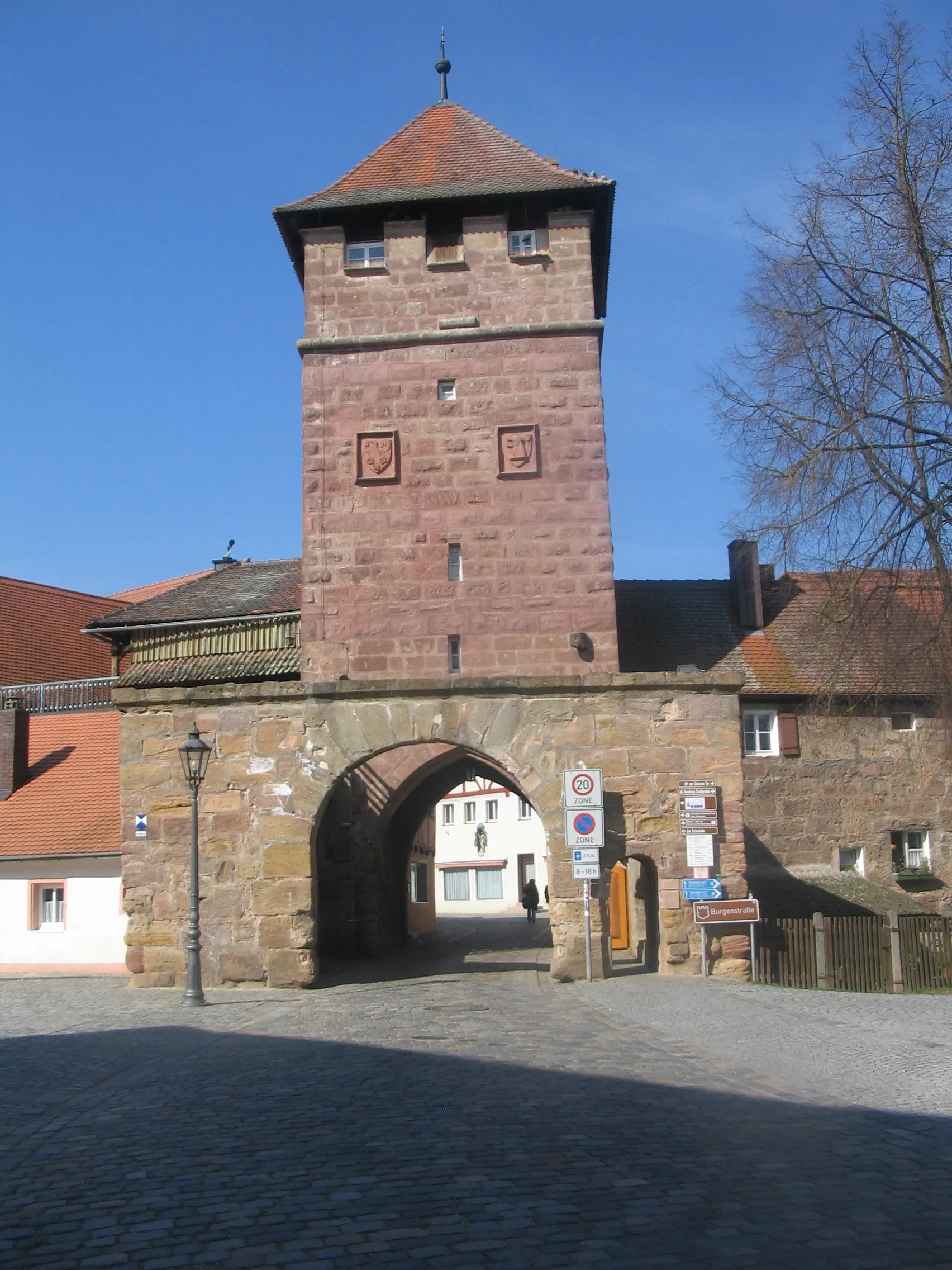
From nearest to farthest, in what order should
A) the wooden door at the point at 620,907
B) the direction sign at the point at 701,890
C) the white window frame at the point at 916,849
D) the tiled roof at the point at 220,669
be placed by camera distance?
1. the direction sign at the point at 701,890
2. the wooden door at the point at 620,907
3. the white window frame at the point at 916,849
4. the tiled roof at the point at 220,669

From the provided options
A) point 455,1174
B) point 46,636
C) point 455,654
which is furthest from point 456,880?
point 455,1174

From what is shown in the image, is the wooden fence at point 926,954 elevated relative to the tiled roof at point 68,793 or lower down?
lower down

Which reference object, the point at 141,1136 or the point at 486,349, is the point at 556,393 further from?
the point at 141,1136

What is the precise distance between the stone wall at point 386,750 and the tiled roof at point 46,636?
19.8m

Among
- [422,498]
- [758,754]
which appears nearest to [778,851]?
[758,754]

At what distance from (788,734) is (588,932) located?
10.4 m

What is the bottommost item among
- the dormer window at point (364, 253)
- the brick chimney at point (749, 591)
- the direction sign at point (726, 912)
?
the direction sign at point (726, 912)

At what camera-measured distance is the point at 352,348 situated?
2311 cm

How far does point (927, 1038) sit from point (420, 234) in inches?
689

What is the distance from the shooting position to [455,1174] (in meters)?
5.93

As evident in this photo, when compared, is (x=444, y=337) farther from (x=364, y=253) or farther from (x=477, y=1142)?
(x=477, y=1142)

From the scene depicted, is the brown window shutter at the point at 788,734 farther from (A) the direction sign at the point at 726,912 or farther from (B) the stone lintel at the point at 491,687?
(A) the direction sign at the point at 726,912

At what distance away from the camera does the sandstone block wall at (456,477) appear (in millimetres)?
21938

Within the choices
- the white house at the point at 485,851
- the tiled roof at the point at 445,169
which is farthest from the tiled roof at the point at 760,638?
the white house at the point at 485,851
